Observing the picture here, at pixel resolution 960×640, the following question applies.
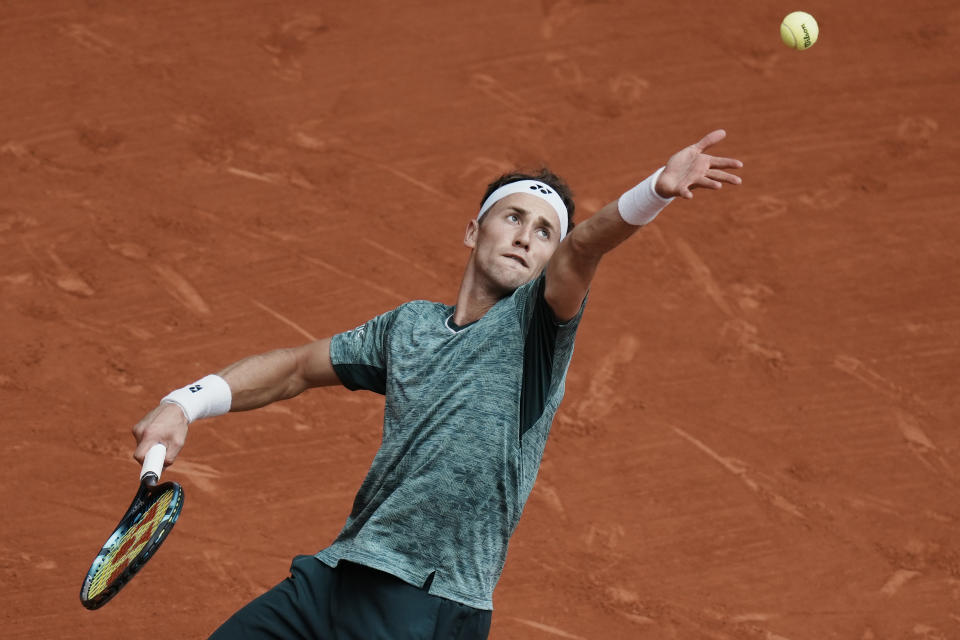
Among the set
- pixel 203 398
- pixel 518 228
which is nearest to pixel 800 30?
pixel 518 228

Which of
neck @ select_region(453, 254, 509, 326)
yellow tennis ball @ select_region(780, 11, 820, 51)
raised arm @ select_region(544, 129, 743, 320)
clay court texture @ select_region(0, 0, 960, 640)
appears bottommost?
clay court texture @ select_region(0, 0, 960, 640)

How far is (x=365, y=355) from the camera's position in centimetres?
390

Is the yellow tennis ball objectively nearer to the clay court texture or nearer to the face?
the face

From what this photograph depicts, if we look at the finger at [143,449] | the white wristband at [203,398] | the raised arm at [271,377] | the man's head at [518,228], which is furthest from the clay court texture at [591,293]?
the finger at [143,449]

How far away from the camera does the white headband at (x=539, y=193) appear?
163 inches

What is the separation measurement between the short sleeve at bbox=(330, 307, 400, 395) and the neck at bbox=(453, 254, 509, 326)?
22 cm

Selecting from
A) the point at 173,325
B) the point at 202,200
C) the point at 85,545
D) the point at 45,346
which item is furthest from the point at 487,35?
the point at 85,545

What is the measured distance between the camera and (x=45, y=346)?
22.5ft

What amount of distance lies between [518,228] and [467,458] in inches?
36.2

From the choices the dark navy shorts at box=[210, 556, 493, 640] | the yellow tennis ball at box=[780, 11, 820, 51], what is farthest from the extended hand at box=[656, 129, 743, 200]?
the yellow tennis ball at box=[780, 11, 820, 51]

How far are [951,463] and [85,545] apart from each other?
181 inches

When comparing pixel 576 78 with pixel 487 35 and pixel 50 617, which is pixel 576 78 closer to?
pixel 487 35

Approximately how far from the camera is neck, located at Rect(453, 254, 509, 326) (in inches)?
149

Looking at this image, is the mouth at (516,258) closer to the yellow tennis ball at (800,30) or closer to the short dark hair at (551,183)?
the short dark hair at (551,183)
